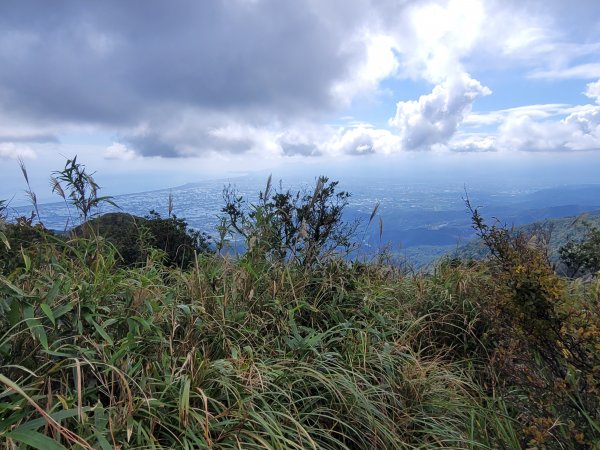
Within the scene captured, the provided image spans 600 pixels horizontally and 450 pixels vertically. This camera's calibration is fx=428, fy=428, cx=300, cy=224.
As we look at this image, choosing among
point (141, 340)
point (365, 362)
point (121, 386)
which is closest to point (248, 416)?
point (121, 386)

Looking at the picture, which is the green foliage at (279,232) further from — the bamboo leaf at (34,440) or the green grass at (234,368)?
the bamboo leaf at (34,440)

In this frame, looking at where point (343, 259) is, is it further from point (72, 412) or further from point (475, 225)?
point (72, 412)

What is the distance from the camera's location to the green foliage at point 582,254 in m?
8.50

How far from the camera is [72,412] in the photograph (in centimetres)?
183

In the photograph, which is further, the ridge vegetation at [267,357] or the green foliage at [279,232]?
the green foliage at [279,232]

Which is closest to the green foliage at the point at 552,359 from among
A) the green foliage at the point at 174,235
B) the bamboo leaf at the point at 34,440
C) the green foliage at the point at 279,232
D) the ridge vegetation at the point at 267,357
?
the ridge vegetation at the point at 267,357

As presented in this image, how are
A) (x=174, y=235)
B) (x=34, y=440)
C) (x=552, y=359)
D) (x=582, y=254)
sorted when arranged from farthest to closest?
1. (x=582, y=254)
2. (x=174, y=235)
3. (x=552, y=359)
4. (x=34, y=440)

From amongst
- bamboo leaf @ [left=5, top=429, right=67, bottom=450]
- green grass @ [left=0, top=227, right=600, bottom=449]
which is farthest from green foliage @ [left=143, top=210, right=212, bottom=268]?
bamboo leaf @ [left=5, top=429, right=67, bottom=450]

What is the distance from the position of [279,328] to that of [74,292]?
1587 mm

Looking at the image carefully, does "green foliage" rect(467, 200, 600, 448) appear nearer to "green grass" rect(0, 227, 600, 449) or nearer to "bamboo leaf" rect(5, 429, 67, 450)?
"green grass" rect(0, 227, 600, 449)

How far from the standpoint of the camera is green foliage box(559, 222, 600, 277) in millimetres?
8500

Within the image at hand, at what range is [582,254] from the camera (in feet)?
29.2

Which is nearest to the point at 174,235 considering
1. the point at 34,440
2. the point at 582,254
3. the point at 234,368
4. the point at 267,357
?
the point at 267,357

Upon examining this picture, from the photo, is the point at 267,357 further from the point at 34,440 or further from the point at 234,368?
the point at 34,440
